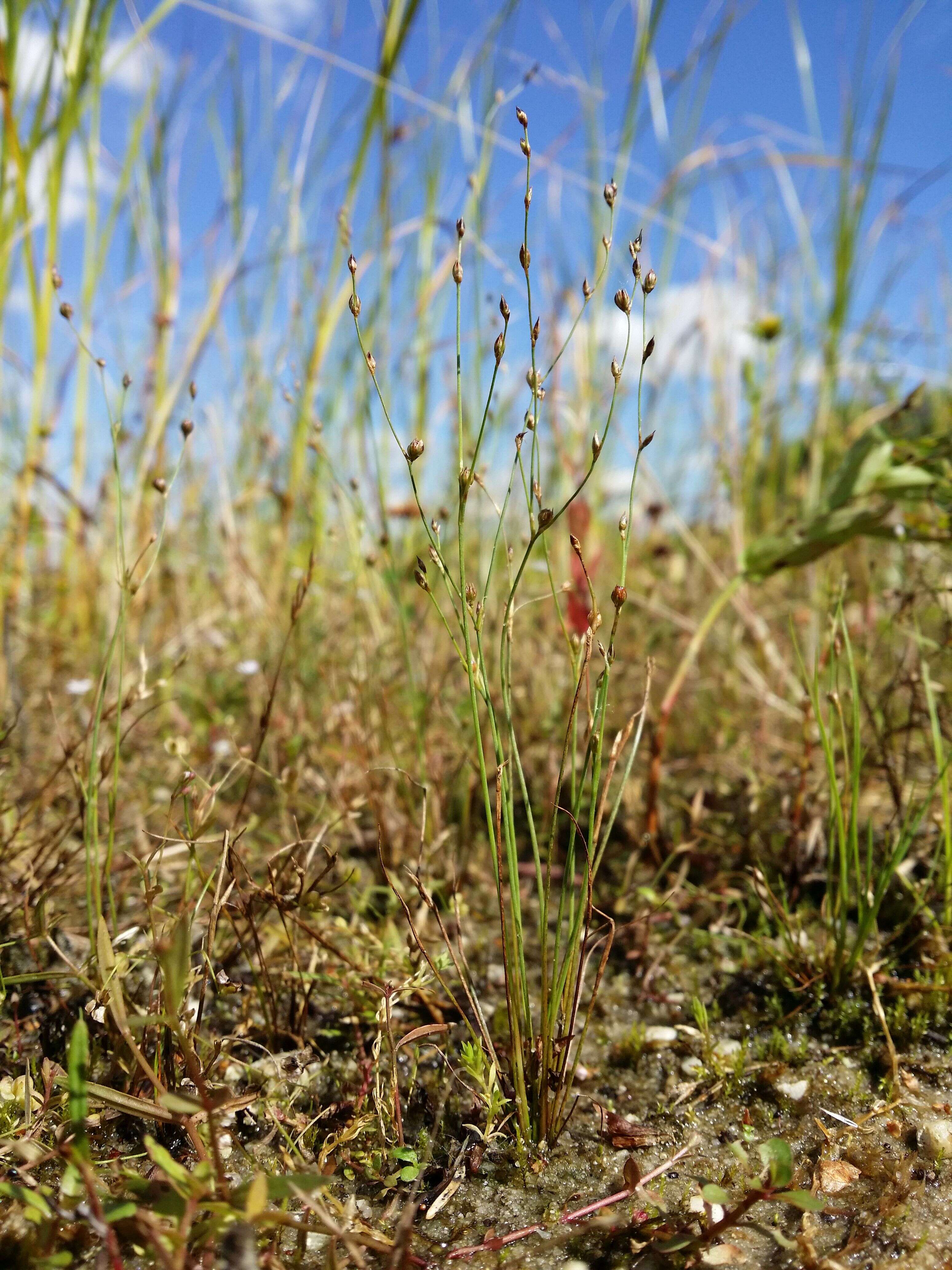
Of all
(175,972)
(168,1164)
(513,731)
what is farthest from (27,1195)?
(513,731)

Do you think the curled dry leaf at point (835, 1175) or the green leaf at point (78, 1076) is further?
the curled dry leaf at point (835, 1175)

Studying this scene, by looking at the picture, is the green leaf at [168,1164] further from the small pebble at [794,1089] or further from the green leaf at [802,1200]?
the small pebble at [794,1089]

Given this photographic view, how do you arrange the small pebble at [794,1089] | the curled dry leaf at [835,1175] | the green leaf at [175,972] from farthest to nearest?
the small pebble at [794,1089], the curled dry leaf at [835,1175], the green leaf at [175,972]

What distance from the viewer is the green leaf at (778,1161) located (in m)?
0.70

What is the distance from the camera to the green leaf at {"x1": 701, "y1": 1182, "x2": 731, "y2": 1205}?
2.33 feet

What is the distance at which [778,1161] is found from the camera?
72 centimetres

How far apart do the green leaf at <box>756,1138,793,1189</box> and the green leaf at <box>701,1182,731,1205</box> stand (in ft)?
0.14

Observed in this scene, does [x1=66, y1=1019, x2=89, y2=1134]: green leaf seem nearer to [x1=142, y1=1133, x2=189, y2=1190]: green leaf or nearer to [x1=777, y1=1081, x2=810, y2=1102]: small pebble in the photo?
[x1=142, y1=1133, x2=189, y2=1190]: green leaf

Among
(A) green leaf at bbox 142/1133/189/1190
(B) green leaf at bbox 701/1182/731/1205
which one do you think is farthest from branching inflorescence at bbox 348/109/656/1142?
(A) green leaf at bbox 142/1133/189/1190

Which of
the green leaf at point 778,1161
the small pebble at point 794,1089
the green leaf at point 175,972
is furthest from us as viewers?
the small pebble at point 794,1089

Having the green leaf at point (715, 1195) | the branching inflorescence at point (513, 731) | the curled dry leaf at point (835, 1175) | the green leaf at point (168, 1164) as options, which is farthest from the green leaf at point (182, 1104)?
the curled dry leaf at point (835, 1175)

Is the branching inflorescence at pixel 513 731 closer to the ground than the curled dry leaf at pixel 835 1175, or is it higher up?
higher up

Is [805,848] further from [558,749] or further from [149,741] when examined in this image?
[149,741]

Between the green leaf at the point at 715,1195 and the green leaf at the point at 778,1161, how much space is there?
1.6 inches
